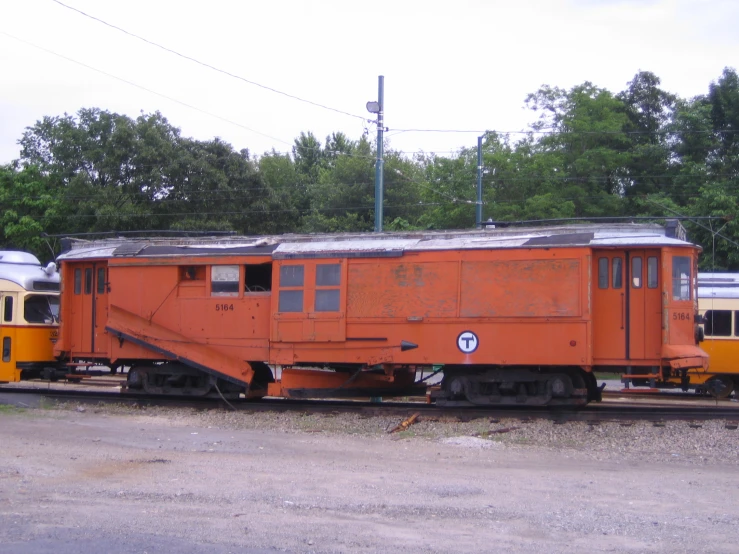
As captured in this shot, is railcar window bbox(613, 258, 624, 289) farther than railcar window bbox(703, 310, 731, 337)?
No

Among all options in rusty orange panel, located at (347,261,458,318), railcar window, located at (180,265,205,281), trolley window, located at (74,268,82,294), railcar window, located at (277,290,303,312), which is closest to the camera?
rusty orange panel, located at (347,261,458,318)

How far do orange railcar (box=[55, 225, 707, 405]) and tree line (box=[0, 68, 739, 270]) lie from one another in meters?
17.8

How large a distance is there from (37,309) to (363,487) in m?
12.6

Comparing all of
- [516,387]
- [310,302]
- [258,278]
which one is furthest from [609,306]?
[258,278]

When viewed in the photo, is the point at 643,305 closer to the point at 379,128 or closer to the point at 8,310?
the point at 379,128

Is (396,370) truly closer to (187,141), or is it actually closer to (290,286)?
(290,286)

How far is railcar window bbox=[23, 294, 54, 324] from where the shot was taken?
18.4 m

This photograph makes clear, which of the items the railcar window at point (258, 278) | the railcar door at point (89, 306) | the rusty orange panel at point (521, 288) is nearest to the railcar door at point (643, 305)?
the rusty orange panel at point (521, 288)

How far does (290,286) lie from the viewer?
15.3m

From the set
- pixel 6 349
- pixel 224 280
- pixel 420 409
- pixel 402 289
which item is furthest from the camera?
pixel 6 349

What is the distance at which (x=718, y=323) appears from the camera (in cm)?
2002

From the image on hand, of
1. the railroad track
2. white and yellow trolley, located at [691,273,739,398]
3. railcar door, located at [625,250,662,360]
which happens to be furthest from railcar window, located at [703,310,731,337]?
railcar door, located at [625,250,662,360]

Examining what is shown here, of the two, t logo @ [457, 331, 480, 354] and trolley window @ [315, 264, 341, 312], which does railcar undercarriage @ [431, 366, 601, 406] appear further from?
trolley window @ [315, 264, 341, 312]

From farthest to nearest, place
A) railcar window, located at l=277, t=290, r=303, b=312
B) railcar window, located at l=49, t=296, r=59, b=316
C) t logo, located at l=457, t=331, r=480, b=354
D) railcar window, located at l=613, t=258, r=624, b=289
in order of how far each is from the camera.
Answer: railcar window, located at l=49, t=296, r=59, b=316 < railcar window, located at l=277, t=290, r=303, b=312 < t logo, located at l=457, t=331, r=480, b=354 < railcar window, located at l=613, t=258, r=624, b=289
